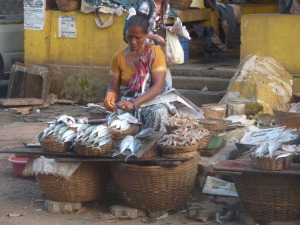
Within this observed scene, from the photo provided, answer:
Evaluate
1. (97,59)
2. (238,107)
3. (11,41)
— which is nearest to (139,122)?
(238,107)

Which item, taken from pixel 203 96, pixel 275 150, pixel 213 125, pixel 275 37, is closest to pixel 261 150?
pixel 275 150

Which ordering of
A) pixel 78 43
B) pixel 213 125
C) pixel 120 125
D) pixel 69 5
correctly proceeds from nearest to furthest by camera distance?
pixel 120 125 → pixel 213 125 → pixel 69 5 → pixel 78 43

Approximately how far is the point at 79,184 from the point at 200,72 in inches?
187

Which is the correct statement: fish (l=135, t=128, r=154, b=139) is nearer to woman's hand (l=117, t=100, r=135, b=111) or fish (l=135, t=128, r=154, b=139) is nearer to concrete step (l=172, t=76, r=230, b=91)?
woman's hand (l=117, t=100, r=135, b=111)

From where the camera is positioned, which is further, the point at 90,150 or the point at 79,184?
the point at 79,184

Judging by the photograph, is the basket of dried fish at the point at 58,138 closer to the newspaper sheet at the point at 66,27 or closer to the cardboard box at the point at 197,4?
the newspaper sheet at the point at 66,27

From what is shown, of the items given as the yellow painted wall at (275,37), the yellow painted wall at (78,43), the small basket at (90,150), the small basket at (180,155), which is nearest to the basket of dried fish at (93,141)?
the small basket at (90,150)

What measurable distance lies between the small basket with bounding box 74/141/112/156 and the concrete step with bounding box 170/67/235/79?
4.59 metres

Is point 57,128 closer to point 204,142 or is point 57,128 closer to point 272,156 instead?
point 204,142

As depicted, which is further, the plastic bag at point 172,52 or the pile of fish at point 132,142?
the plastic bag at point 172,52

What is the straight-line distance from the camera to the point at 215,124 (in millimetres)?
7270

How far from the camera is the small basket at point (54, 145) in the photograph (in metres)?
6.51

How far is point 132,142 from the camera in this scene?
6383 millimetres

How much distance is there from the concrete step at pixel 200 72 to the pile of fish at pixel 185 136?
4105 mm
